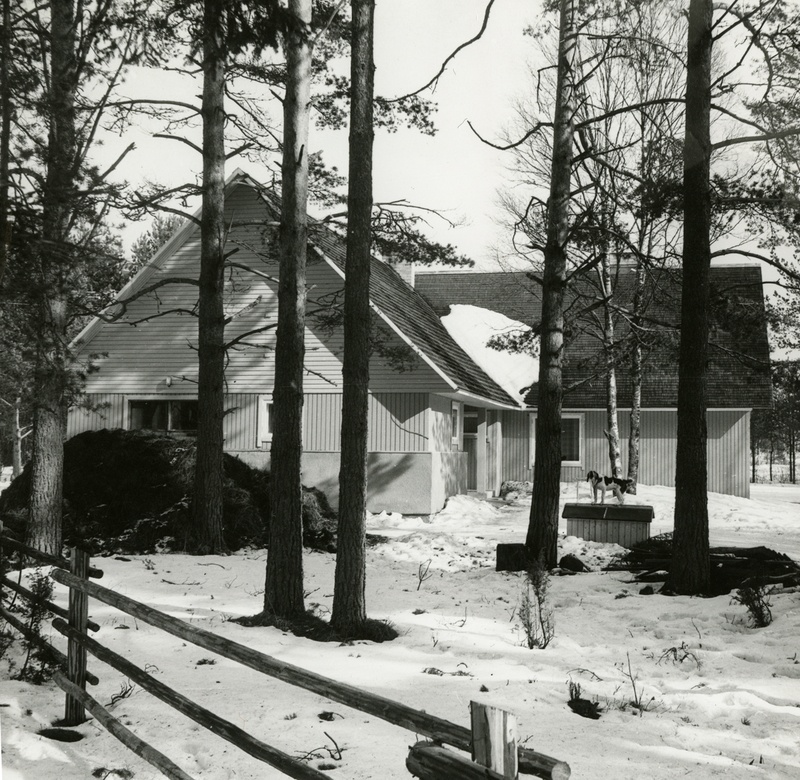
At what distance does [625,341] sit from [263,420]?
8.54 m

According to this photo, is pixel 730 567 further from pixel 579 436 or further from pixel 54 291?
pixel 579 436

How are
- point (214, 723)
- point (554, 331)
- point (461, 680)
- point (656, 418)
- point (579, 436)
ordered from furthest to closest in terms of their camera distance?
point (579, 436) < point (656, 418) < point (554, 331) < point (461, 680) < point (214, 723)

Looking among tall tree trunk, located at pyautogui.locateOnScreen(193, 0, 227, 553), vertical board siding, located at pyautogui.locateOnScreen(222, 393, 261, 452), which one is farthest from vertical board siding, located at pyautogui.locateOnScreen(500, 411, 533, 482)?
tall tree trunk, located at pyautogui.locateOnScreen(193, 0, 227, 553)

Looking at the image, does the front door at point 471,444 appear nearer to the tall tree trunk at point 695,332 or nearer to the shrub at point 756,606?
the tall tree trunk at point 695,332

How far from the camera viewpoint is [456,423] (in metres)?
21.2

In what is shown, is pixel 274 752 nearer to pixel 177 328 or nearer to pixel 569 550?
pixel 569 550

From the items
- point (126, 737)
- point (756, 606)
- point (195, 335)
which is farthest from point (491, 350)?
point (126, 737)

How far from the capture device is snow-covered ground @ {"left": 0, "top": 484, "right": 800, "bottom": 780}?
15.4 ft

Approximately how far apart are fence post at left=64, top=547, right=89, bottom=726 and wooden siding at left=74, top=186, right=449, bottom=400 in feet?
42.6

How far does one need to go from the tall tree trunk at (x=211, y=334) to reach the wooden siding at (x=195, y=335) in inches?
215

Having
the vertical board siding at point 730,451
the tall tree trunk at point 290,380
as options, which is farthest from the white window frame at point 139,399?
→ the vertical board siding at point 730,451

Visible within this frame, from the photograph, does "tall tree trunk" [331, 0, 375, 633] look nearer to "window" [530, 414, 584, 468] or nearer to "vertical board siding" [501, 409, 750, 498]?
"window" [530, 414, 584, 468]

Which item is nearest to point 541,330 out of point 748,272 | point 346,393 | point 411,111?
point 411,111

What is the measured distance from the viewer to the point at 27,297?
658cm
